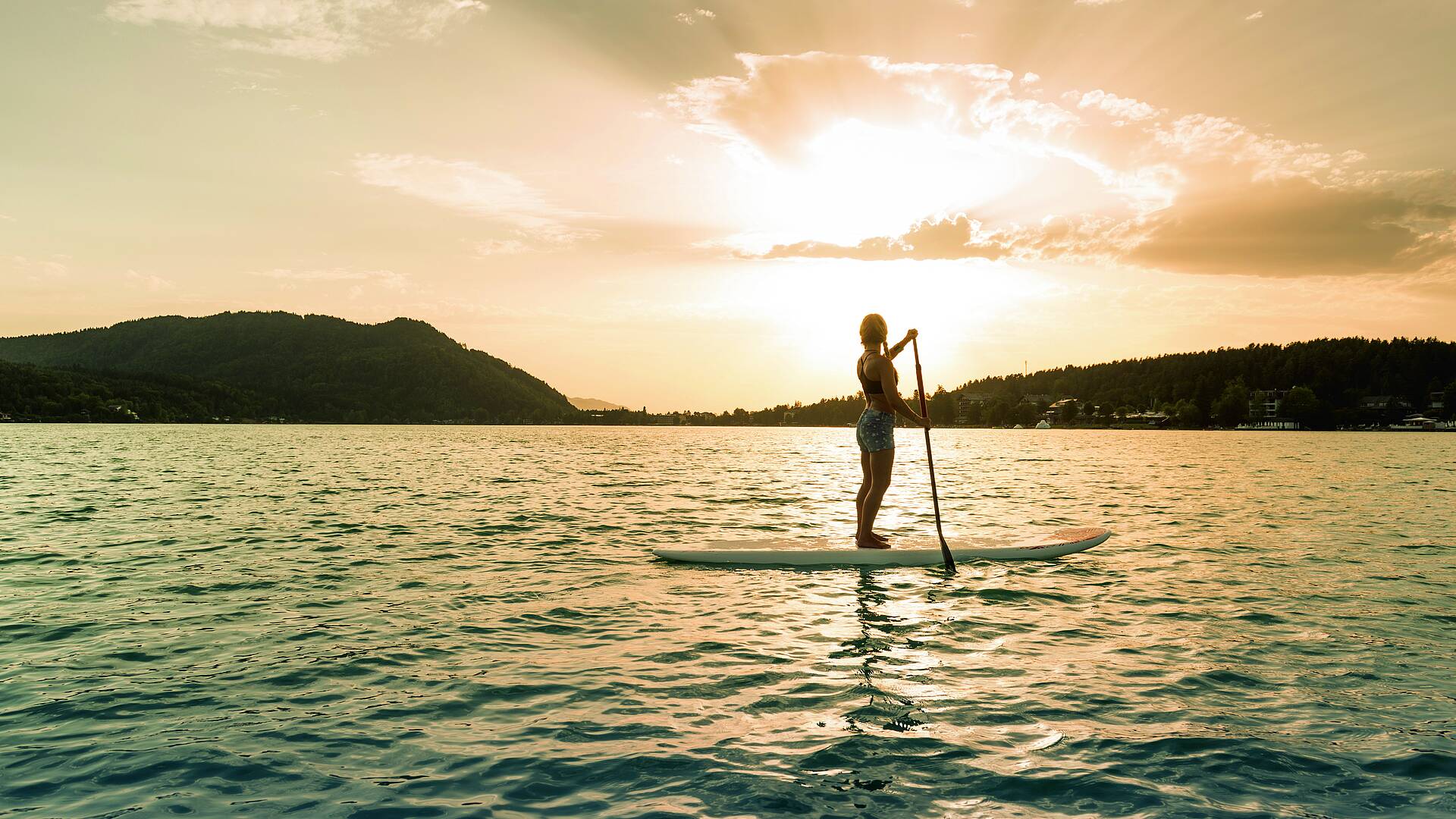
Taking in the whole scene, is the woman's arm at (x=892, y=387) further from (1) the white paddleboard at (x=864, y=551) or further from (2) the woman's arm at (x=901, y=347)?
(1) the white paddleboard at (x=864, y=551)

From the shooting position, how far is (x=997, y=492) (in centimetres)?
3284

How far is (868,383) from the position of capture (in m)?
13.8

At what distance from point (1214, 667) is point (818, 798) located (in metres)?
5.32

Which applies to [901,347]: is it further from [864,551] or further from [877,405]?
[864,551]

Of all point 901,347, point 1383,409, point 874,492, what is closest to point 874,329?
point 901,347

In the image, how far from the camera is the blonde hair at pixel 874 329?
539 inches

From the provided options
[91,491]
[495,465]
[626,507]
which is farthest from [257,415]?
[626,507]

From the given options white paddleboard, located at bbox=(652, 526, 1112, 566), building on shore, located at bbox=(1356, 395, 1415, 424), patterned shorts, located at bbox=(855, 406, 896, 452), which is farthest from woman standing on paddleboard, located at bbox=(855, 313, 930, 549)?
building on shore, located at bbox=(1356, 395, 1415, 424)

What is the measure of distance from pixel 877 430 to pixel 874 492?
1.08 metres

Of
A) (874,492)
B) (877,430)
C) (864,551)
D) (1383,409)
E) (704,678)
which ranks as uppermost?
(1383,409)

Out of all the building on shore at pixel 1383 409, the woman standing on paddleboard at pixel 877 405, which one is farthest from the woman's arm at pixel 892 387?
the building on shore at pixel 1383 409

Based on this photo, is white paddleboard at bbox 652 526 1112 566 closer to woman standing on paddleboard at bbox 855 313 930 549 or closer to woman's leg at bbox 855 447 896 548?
woman's leg at bbox 855 447 896 548

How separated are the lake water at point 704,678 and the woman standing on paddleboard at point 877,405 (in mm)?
1643

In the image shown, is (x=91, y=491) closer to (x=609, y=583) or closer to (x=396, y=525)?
(x=396, y=525)
